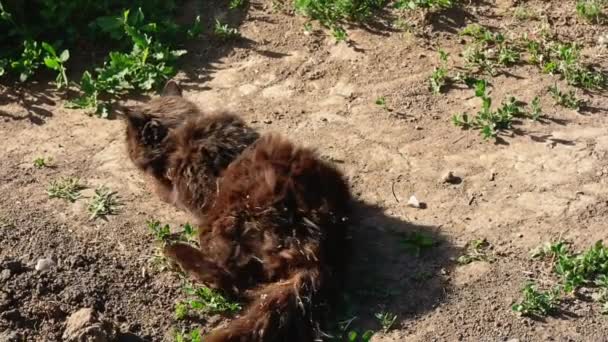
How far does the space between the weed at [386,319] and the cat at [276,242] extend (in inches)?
12.6

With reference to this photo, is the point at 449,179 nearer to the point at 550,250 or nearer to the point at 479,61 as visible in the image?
the point at 550,250

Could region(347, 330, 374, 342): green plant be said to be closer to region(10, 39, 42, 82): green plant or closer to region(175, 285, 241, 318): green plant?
region(175, 285, 241, 318): green plant

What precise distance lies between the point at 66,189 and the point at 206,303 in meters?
1.56

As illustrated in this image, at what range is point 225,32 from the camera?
26.3 feet

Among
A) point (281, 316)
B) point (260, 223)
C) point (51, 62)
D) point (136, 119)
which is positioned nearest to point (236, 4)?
point (51, 62)

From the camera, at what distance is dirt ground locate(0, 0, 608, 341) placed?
5535 millimetres

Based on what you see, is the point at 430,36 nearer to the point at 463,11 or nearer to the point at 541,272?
the point at 463,11

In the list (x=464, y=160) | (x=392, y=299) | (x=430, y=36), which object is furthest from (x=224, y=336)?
(x=430, y=36)

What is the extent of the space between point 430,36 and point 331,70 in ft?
3.09

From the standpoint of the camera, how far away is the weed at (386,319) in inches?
213

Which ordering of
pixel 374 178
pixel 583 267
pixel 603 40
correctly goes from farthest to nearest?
pixel 603 40, pixel 374 178, pixel 583 267

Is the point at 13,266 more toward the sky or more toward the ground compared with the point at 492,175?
more toward the ground

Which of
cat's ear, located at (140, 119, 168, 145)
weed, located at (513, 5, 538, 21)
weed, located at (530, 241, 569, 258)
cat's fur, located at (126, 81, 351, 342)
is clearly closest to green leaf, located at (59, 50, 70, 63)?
cat's ear, located at (140, 119, 168, 145)

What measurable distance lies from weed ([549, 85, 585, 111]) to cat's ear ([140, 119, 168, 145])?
3012 millimetres
